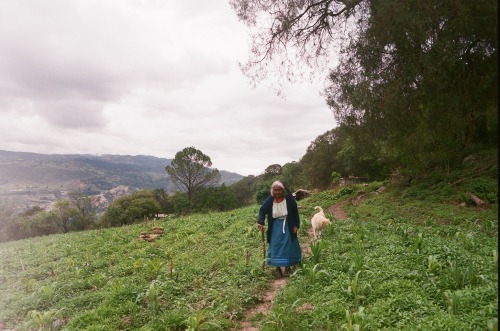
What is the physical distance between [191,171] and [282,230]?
47.4m

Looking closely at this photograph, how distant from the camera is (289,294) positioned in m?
6.34

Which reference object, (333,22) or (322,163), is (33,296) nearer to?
(333,22)

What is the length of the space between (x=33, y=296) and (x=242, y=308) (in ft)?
18.4

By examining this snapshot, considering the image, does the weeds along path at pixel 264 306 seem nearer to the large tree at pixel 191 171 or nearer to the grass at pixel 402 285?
the grass at pixel 402 285

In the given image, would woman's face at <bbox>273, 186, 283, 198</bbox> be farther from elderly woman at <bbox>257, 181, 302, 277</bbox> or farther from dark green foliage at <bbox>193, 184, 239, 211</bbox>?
dark green foliage at <bbox>193, 184, 239, 211</bbox>

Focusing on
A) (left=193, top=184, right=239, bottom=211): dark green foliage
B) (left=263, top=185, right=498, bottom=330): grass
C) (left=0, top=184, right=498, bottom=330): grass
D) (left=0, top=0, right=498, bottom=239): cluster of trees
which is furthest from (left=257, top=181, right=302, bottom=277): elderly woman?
(left=193, top=184, right=239, bottom=211): dark green foliage

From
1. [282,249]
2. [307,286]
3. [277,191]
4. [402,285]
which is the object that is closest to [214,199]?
[277,191]

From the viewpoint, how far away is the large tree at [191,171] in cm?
5325

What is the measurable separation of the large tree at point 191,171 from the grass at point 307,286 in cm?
4053

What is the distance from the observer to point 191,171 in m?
54.4

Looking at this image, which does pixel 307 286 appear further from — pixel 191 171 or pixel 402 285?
pixel 191 171

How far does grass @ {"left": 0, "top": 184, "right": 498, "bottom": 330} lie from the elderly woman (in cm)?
40

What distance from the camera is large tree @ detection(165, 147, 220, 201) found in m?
53.2

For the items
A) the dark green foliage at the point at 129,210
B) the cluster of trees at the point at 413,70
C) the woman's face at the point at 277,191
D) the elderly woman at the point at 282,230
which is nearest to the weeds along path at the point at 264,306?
the elderly woman at the point at 282,230
